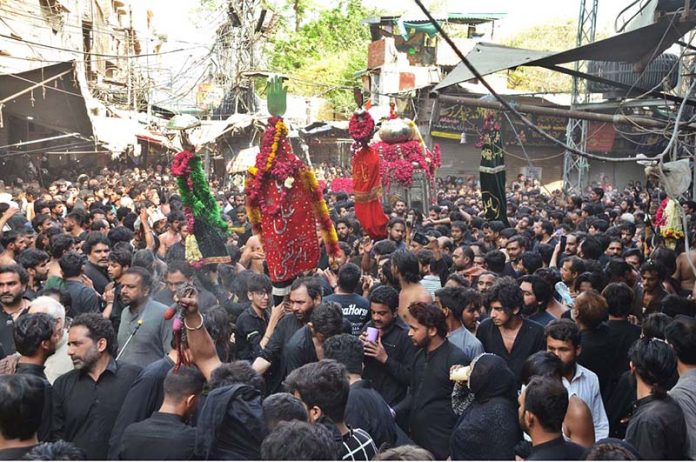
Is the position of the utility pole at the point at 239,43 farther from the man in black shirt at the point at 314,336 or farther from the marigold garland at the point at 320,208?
the man in black shirt at the point at 314,336

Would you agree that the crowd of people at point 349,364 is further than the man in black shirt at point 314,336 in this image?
No

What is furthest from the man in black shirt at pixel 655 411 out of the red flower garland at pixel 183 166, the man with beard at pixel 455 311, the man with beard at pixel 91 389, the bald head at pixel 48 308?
the red flower garland at pixel 183 166

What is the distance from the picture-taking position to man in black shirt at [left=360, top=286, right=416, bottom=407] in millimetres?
4895

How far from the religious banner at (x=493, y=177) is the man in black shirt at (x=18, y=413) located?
826 centimetres

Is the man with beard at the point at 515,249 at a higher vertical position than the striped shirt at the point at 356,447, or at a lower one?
lower

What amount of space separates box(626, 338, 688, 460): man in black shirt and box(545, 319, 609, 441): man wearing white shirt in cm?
48

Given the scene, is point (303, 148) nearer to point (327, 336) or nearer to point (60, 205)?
point (60, 205)

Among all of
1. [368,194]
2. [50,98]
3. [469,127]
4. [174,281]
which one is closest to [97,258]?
[174,281]

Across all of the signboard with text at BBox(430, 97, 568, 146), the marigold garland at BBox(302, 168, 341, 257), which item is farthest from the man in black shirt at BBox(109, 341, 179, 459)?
the signboard with text at BBox(430, 97, 568, 146)

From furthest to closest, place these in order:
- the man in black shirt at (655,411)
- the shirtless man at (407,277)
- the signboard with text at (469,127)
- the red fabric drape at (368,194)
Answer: the signboard with text at (469,127), the red fabric drape at (368,194), the shirtless man at (407,277), the man in black shirt at (655,411)

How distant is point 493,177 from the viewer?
10977 mm

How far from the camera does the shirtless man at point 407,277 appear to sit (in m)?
6.13

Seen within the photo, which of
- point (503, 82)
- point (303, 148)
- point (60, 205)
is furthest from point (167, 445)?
point (503, 82)

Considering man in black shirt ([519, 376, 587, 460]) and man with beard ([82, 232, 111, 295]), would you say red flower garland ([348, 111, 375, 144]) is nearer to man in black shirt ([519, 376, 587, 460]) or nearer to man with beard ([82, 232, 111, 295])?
man with beard ([82, 232, 111, 295])
